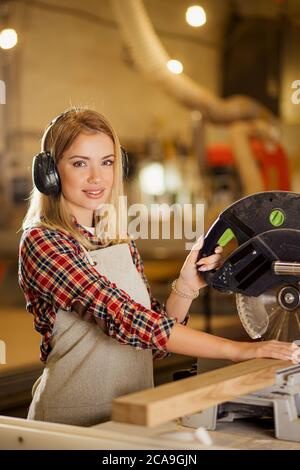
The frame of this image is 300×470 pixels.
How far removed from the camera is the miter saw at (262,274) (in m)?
1.92

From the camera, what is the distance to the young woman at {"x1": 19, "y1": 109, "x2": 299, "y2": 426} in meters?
2.07

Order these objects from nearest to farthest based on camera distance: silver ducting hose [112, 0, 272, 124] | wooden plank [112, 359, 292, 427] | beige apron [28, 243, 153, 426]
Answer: wooden plank [112, 359, 292, 427]
beige apron [28, 243, 153, 426]
silver ducting hose [112, 0, 272, 124]

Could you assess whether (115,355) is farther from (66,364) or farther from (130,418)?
(130,418)

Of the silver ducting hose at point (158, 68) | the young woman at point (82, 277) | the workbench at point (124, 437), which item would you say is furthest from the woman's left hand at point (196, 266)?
the silver ducting hose at point (158, 68)

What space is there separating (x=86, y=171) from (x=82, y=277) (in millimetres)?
350

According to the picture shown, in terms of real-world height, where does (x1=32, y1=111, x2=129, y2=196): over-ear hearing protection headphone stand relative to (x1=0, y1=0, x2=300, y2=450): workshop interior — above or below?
below

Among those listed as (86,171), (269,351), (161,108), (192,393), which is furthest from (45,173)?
(161,108)

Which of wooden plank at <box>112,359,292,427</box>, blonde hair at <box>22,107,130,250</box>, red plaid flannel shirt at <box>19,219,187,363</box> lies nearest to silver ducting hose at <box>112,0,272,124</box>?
blonde hair at <box>22,107,130,250</box>

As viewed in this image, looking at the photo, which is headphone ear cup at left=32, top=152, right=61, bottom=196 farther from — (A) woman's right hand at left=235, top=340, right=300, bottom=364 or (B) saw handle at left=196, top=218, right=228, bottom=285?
(A) woman's right hand at left=235, top=340, right=300, bottom=364

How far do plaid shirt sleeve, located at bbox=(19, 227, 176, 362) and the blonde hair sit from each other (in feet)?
0.19

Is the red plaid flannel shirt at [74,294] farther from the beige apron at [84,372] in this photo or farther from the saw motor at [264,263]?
the saw motor at [264,263]

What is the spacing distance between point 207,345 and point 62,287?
38cm

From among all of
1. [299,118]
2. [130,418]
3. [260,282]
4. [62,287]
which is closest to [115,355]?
[62,287]

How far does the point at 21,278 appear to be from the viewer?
7.36 ft
